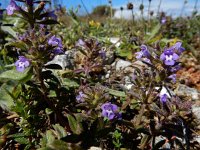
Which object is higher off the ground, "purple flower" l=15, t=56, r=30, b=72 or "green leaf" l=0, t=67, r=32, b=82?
"purple flower" l=15, t=56, r=30, b=72

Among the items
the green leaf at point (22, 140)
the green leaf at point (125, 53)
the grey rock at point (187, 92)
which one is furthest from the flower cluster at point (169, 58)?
the green leaf at point (125, 53)

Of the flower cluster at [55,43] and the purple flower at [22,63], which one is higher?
the flower cluster at [55,43]

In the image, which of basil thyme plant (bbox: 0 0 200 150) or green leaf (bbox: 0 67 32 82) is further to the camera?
green leaf (bbox: 0 67 32 82)

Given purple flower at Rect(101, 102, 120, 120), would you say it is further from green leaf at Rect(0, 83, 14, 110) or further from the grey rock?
the grey rock

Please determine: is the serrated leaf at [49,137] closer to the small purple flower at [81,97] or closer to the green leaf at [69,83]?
the small purple flower at [81,97]

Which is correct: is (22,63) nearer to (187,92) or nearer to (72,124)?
(72,124)

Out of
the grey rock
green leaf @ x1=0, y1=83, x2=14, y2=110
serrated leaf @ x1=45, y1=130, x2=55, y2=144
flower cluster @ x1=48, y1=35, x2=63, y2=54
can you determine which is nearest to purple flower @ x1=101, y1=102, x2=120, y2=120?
serrated leaf @ x1=45, y1=130, x2=55, y2=144

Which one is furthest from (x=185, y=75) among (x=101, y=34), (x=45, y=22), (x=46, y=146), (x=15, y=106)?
(x=46, y=146)
